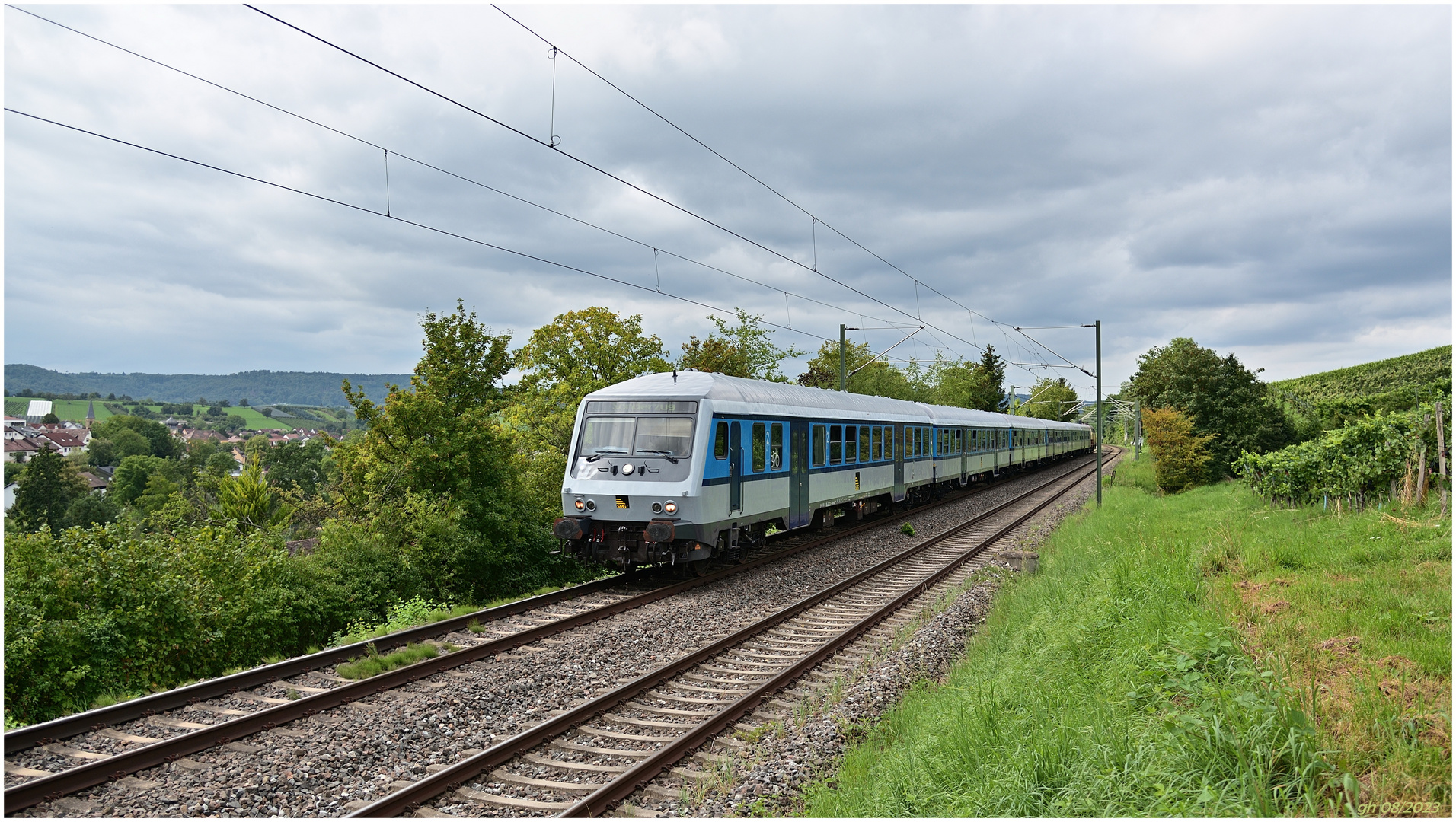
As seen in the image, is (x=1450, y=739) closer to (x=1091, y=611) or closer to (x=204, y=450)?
(x=1091, y=611)

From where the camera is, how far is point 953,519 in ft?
74.7

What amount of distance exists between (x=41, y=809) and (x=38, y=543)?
5.75 metres

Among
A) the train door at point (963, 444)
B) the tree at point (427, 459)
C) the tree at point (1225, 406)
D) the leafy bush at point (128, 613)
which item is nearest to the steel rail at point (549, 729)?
the leafy bush at point (128, 613)

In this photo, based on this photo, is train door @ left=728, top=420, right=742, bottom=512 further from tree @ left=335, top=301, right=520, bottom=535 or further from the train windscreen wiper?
tree @ left=335, top=301, right=520, bottom=535

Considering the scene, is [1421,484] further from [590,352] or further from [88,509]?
[88,509]

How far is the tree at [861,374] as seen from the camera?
5497cm

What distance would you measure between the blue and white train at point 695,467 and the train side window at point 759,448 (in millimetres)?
30

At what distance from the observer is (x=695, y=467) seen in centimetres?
1278

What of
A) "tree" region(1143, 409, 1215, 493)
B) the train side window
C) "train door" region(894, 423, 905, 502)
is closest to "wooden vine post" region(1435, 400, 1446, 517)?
the train side window

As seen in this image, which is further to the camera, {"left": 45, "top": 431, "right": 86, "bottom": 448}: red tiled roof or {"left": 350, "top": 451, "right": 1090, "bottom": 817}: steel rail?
{"left": 45, "top": 431, "right": 86, "bottom": 448}: red tiled roof

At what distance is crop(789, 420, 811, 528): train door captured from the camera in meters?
16.3

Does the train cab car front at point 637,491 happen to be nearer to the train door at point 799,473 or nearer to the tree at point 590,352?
the train door at point 799,473

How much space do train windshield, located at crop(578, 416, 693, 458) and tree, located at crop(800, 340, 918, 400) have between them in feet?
115

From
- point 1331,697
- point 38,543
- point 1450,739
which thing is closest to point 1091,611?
point 1331,697
